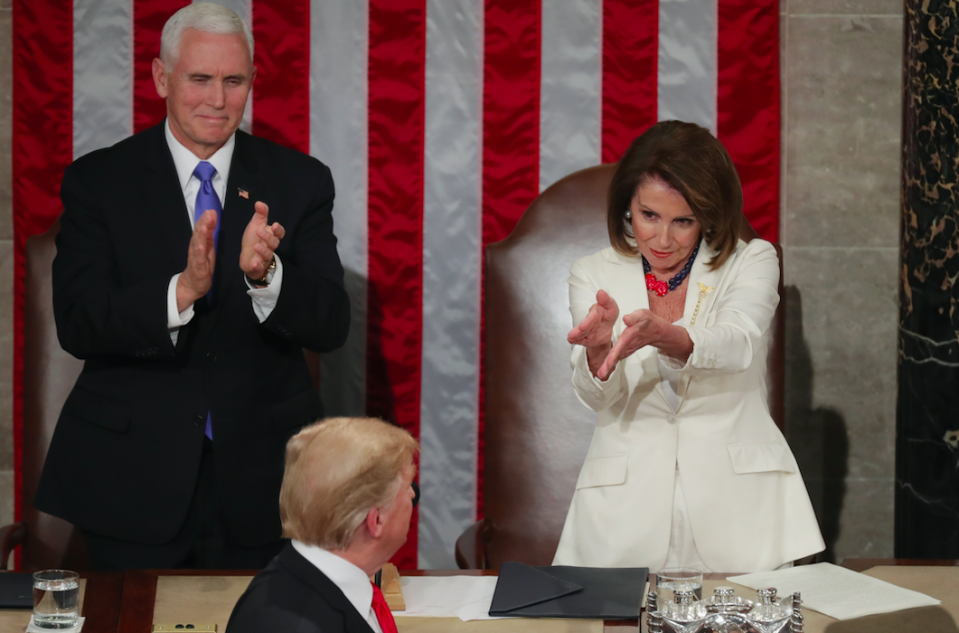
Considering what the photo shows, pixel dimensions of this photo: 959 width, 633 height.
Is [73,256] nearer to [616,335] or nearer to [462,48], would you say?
[616,335]

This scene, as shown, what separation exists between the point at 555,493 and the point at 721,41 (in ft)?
5.09

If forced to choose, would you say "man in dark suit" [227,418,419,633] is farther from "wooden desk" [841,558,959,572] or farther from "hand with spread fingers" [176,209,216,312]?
"wooden desk" [841,558,959,572]

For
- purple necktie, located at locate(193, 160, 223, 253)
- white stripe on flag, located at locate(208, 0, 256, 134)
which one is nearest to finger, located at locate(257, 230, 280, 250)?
purple necktie, located at locate(193, 160, 223, 253)

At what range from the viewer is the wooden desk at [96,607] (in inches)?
75.8

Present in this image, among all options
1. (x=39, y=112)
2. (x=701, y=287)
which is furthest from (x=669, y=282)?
(x=39, y=112)

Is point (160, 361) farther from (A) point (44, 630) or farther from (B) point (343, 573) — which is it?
(B) point (343, 573)

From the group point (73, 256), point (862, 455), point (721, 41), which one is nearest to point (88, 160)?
point (73, 256)

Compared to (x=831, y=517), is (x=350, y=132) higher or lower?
higher

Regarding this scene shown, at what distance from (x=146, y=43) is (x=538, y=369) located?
5.36 ft

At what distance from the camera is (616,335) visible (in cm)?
239

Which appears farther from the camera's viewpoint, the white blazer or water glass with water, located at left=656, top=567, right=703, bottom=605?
the white blazer

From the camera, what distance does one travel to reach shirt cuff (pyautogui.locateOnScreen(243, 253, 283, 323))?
2479mm

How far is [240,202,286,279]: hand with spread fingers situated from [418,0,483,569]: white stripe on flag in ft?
4.23

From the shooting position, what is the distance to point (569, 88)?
3600 mm
